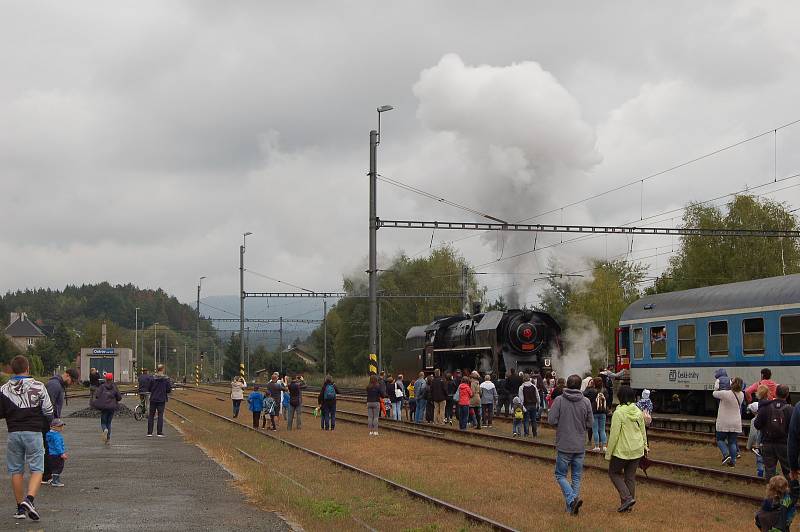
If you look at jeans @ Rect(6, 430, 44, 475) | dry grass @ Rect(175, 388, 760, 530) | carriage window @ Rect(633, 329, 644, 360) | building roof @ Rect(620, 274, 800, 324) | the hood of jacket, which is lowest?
dry grass @ Rect(175, 388, 760, 530)

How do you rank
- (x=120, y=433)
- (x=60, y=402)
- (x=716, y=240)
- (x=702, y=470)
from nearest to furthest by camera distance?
(x=60, y=402)
(x=702, y=470)
(x=120, y=433)
(x=716, y=240)

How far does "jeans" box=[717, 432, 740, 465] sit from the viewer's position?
58.7 ft

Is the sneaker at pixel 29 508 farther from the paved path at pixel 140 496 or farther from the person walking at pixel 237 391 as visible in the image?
the person walking at pixel 237 391

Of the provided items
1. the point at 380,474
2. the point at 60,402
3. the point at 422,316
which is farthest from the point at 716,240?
the point at 60,402

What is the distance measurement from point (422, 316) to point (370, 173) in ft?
199

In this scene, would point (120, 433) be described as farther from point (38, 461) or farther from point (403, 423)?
point (38, 461)

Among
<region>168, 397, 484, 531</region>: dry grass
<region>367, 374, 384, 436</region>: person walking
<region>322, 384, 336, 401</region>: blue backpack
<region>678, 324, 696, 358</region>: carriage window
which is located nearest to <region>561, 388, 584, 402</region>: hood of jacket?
<region>168, 397, 484, 531</region>: dry grass

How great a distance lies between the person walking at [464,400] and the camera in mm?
28391

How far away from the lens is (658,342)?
31391 mm

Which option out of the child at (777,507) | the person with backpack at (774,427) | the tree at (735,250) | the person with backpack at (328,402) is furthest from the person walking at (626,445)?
the tree at (735,250)

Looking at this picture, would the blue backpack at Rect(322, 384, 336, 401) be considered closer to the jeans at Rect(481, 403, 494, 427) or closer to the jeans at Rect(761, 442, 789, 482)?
the jeans at Rect(481, 403, 494, 427)

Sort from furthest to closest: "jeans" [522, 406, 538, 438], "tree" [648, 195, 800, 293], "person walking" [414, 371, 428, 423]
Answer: "tree" [648, 195, 800, 293] < "person walking" [414, 371, 428, 423] < "jeans" [522, 406, 538, 438]

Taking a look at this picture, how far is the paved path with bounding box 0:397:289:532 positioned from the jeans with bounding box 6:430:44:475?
2.13ft

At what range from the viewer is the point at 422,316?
9375 cm
